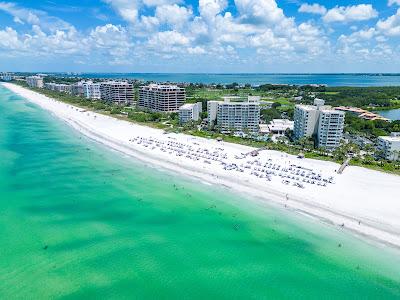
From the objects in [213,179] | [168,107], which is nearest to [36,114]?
[168,107]

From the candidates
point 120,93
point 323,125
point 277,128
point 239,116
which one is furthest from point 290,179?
point 120,93

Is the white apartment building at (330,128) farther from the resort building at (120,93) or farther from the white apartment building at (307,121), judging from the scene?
the resort building at (120,93)

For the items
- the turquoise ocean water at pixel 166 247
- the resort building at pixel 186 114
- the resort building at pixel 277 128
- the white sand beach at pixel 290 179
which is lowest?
the turquoise ocean water at pixel 166 247

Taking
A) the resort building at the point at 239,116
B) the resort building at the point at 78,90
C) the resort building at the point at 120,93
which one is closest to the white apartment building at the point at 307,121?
the resort building at the point at 239,116

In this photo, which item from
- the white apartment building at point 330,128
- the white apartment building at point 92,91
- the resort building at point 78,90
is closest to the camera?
the white apartment building at point 330,128

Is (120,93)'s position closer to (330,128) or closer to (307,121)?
(307,121)

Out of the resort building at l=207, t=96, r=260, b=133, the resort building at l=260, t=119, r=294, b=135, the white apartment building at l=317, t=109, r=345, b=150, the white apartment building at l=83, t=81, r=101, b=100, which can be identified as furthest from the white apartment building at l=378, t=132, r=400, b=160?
the white apartment building at l=83, t=81, r=101, b=100

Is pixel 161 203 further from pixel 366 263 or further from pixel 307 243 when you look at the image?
pixel 366 263
